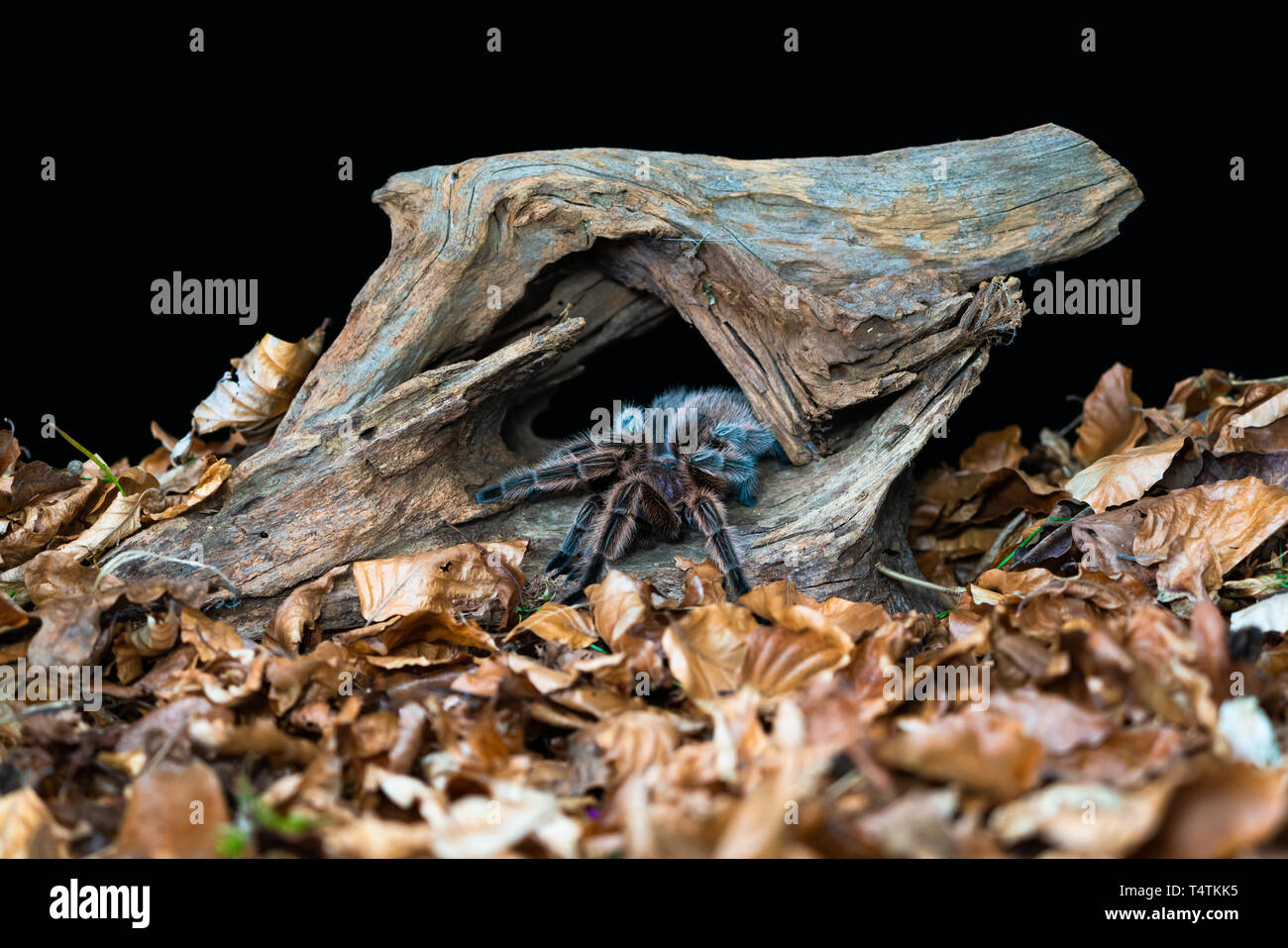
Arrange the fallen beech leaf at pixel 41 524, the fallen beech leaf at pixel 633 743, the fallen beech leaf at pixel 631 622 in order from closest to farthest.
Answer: the fallen beech leaf at pixel 633 743 → the fallen beech leaf at pixel 631 622 → the fallen beech leaf at pixel 41 524

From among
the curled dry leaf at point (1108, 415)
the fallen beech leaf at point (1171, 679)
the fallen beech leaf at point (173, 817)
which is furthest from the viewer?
the curled dry leaf at point (1108, 415)

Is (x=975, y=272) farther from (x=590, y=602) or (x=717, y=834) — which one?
(x=717, y=834)

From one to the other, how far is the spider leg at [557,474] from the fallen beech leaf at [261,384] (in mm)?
821

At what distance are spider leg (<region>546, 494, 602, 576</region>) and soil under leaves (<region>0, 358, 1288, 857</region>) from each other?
0.31 feet

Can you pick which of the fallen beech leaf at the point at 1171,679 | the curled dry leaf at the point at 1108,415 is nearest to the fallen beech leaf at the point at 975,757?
the fallen beech leaf at the point at 1171,679

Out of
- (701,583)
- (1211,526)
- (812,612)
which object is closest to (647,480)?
(701,583)

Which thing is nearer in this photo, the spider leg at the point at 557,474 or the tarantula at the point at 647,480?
the tarantula at the point at 647,480

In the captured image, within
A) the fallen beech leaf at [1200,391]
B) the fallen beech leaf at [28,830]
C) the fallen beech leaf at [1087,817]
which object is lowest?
the fallen beech leaf at [28,830]

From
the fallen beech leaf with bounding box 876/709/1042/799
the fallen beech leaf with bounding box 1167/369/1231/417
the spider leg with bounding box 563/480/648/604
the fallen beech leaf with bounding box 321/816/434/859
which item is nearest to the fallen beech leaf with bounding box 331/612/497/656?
the spider leg with bounding box 563/480/648/604

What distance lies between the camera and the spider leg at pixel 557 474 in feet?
11.3

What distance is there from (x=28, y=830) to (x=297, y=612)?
39.0 inches

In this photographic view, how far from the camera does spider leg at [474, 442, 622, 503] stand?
3430mm

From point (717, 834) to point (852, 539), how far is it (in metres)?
1.63

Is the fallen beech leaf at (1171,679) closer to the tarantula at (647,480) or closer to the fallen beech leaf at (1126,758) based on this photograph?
the fallen beech leaf at (1126,758)
